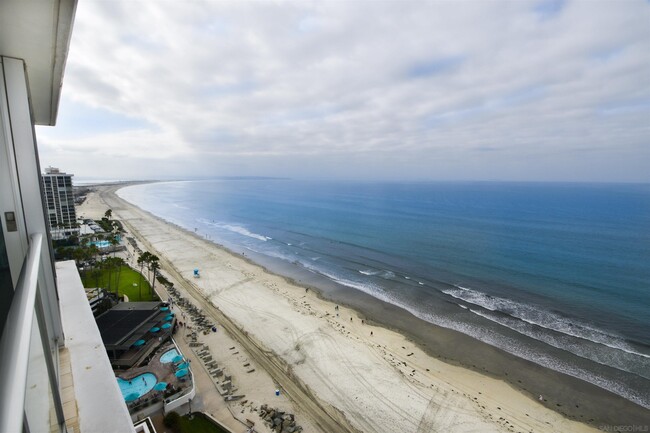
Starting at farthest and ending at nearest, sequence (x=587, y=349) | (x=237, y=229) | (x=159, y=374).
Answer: (x=237, y=229), (x=587, y=349), (x=159, y=374)

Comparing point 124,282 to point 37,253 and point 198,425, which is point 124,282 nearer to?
point 198,425

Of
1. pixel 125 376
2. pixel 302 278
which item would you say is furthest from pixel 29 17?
pixel 302 278

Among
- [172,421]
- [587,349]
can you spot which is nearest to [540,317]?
[587,349]

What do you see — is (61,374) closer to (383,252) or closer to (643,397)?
(643,397)

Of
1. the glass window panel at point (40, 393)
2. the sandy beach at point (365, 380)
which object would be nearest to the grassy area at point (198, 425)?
the sandy beach at point (365, 380)

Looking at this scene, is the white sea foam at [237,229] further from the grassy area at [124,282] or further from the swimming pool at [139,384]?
the swimming pool at [139,384]

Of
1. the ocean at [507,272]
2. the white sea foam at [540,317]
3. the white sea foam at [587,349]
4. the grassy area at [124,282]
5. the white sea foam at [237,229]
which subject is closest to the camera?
the white sea foam at [587,349]
